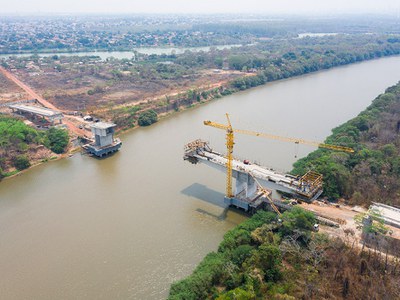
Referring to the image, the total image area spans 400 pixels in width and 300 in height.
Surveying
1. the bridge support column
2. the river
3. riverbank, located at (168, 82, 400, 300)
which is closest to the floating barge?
the river

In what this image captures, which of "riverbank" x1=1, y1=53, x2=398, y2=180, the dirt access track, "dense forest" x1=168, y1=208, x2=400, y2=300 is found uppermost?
"dense forest" x1=168, y1=208, x2=400, y2=300

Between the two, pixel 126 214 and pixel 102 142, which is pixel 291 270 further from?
pixel 102 142

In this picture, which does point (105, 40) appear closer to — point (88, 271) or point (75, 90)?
point (75, 90)

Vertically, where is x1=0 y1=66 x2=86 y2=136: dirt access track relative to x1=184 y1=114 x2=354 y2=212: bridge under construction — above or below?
below

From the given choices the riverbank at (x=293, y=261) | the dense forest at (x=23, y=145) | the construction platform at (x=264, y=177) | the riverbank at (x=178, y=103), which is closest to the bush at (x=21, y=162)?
the dense forest at (x=23, y=145)

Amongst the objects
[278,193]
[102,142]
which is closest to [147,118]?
[102,142]

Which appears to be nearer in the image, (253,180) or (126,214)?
(253,180)

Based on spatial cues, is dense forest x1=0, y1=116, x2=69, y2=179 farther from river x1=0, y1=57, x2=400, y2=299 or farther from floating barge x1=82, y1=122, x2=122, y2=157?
floating barge x1=82, y1=122, x2=122, y2=157

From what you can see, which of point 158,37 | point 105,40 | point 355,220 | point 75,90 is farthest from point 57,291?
point 158,37
